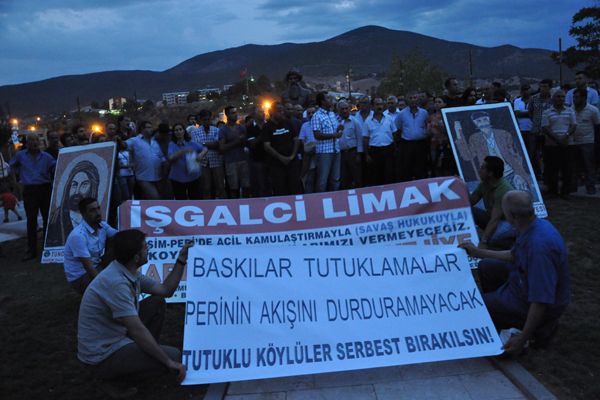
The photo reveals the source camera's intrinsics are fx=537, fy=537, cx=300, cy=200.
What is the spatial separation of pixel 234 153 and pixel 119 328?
623 cm

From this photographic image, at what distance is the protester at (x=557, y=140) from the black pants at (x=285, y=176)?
4695 millimetres

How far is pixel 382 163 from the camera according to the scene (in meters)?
10.8

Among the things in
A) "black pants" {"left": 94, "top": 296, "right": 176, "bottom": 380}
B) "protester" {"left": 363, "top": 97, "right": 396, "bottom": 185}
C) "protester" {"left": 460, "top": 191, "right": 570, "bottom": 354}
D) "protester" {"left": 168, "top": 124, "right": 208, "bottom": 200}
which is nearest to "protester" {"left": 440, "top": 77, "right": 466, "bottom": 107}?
"protester" {"left": 363, "top": 97, "right": 396, "bottom": 185}

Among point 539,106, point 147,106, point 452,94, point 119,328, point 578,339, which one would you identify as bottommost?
point 578,339

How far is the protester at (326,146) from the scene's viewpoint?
9.28 meters

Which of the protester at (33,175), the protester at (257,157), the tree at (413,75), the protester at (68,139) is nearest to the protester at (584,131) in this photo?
the protester at (257,157)

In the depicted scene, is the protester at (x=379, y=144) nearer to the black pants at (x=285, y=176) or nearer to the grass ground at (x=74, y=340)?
the black pants at (x=285, y=176)

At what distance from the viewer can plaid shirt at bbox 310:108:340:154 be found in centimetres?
928

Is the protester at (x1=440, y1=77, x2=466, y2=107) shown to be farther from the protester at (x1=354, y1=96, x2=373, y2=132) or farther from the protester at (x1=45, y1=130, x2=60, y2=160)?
the protester at (x1=45, y1=130, x2=60, y2=160)

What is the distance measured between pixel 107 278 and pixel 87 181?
4604mm

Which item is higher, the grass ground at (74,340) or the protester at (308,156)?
the protester at (308,156)

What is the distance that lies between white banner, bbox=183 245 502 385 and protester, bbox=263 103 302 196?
470 centimetres

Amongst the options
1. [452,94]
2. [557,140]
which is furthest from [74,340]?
[557,140]

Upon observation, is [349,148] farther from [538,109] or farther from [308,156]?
[538,109]
